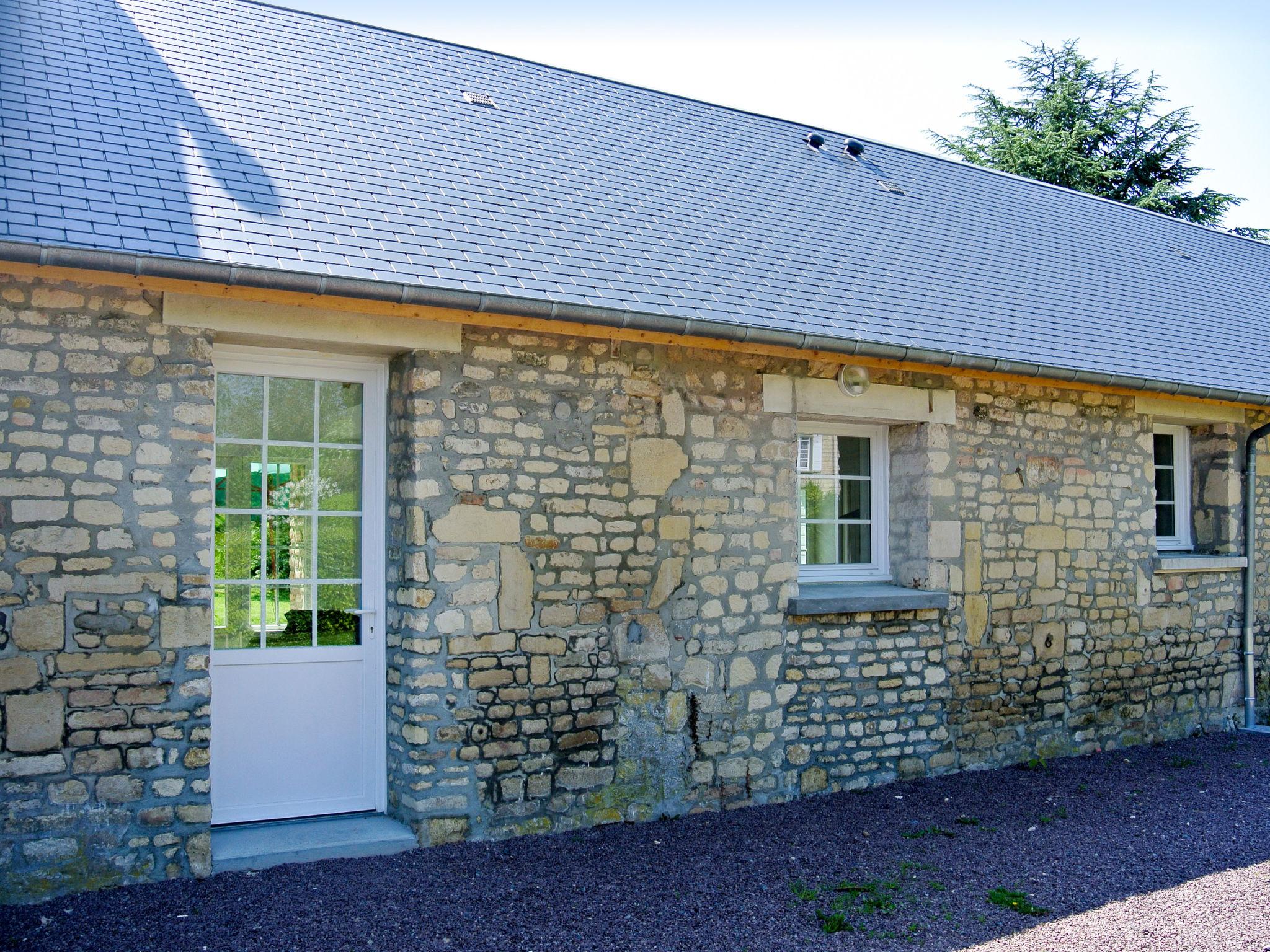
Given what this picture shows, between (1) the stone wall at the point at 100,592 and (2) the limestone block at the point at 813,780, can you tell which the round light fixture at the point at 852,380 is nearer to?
(2) the limestone block at the point at 813,780

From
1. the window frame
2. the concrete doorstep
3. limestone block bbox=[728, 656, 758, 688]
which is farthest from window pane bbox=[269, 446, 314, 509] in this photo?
the window frame

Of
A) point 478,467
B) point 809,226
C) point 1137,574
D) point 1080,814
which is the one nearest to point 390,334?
point 478,467

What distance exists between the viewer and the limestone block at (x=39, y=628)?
441cm

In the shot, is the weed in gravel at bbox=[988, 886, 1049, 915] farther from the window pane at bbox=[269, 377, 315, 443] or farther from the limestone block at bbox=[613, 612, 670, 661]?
the window pane at bbox=[269, 377, 315, 443]

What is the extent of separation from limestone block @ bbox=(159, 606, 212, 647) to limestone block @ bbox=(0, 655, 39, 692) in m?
0.50

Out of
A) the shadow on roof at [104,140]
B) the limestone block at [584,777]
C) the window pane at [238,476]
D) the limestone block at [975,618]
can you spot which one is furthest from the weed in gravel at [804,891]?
the shadow on roof at [104,140]

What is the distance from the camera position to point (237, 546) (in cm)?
521

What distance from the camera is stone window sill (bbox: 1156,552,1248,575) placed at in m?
8.26

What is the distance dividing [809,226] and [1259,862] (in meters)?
4.99

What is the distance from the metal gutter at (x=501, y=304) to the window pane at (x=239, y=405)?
2.23 ft

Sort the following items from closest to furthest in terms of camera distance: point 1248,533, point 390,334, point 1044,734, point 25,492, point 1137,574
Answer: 1. point 25,492
2. point 390,334
3. point 1044,734
4. point 1137,574
5. point 1248,533

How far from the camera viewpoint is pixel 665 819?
5828 mm

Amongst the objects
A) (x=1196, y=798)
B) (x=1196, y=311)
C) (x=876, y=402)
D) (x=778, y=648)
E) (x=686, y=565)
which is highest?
(x=1196, y=311)

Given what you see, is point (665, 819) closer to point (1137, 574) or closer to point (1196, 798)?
point (1196, 798)
